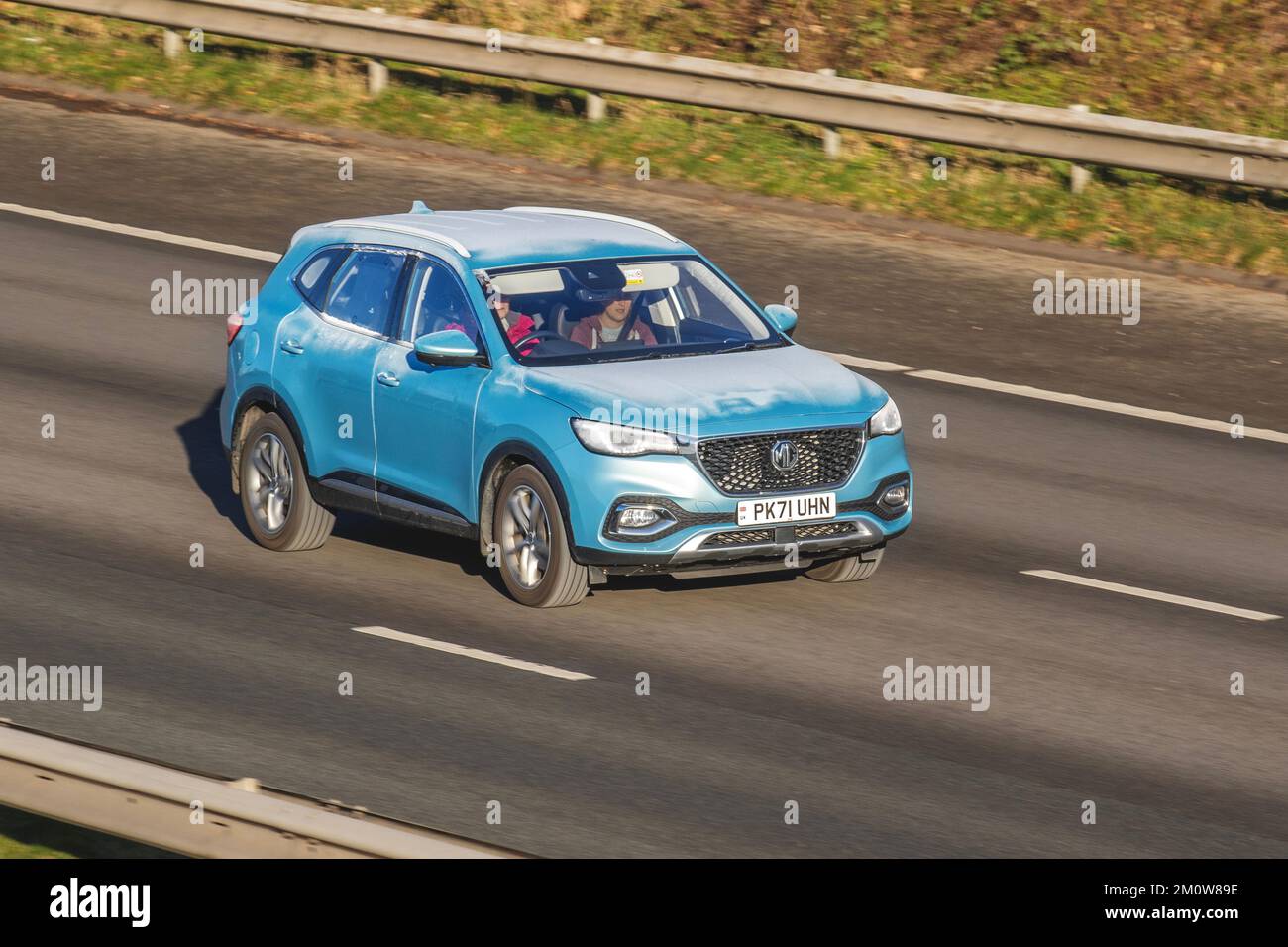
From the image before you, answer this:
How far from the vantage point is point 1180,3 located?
2548 centimetres

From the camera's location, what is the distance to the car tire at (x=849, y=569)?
1252 centimetres

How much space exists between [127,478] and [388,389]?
2.68m

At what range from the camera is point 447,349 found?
11977 mm

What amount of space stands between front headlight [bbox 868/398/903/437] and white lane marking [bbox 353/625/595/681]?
207cm

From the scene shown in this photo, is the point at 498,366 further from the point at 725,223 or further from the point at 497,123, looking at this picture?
the point at 497,123

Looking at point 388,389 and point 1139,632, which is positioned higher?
point 388,389

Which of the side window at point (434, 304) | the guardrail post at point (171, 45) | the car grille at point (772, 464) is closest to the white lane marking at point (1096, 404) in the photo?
the car grille at point (772, 464)

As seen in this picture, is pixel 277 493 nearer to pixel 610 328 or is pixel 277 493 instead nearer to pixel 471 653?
pixel 610 328

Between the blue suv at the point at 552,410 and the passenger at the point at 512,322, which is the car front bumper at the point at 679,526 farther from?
the passenger at the point at 512,322

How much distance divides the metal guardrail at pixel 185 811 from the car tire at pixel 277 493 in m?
5.16

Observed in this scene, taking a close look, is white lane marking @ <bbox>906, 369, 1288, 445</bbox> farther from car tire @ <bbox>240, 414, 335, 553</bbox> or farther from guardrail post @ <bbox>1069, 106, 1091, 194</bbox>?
car tire @ <bbox>240, 414, 335, 553</bbox>

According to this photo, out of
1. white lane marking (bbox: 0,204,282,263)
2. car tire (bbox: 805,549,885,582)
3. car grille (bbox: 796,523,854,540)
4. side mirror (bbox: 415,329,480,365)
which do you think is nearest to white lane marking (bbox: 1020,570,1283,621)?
car tire (bbox: 805,549,885,582)
